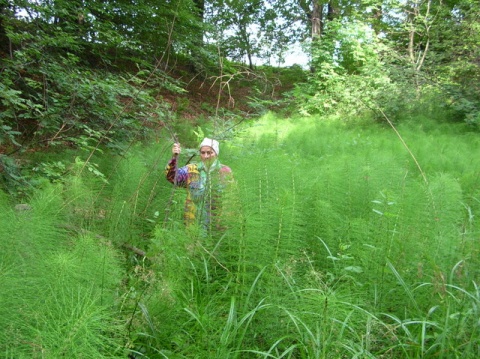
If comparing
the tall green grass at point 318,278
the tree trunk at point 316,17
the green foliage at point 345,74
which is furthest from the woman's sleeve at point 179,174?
the tree trunk at point 316,17

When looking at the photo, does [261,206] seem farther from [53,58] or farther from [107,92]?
[53,58]

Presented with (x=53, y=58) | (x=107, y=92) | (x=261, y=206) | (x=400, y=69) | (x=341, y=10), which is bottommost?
(x=261, y=206)

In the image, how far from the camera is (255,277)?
1782 millimetres

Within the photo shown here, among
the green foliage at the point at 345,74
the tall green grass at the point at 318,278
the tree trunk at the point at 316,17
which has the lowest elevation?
the tall green grass at the point at 318,278

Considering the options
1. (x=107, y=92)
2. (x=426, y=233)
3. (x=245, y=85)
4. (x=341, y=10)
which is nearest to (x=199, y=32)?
(x=245, y=85)

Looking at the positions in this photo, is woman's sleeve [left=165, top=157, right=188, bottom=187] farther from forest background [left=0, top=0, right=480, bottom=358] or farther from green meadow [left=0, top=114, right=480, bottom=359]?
green meadow [left=0, top=114, right=480, bottom=359]

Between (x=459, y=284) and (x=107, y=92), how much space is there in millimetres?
3659

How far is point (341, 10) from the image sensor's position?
14.4m

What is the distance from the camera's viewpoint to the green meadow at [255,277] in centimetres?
133

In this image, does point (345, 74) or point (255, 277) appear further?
point (345, 74)

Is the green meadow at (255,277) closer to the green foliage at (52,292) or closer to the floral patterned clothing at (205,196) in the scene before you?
the green foliage at (52,292)

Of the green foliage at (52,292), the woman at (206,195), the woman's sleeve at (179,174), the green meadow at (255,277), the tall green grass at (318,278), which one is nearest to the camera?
the green foliage at (52,292)

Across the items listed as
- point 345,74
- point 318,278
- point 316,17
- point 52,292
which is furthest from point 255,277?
point 316,17

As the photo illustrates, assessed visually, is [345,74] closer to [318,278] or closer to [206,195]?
[206,195]
